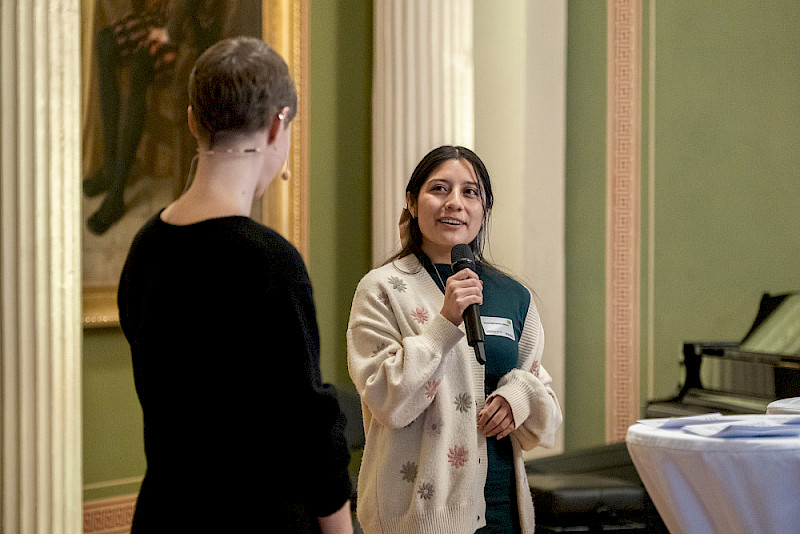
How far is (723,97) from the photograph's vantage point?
555 cm

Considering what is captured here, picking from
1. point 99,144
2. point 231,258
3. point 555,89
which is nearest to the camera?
point 231,258

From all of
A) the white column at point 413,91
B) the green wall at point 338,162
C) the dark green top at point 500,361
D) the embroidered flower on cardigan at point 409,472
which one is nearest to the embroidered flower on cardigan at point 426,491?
the embroidered flower on cardigan at point 409,472

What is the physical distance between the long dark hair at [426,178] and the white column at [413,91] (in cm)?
233

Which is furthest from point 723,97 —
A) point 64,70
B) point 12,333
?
point 12,333

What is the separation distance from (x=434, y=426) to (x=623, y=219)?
3.86 meters

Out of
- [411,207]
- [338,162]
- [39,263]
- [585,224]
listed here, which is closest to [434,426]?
[411,207]

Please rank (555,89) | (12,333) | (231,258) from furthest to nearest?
(555,89) → (12,333) → (231,258)

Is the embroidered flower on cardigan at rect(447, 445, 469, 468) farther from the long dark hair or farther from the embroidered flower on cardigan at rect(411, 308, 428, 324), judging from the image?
the long dark hair

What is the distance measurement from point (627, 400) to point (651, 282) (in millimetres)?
736

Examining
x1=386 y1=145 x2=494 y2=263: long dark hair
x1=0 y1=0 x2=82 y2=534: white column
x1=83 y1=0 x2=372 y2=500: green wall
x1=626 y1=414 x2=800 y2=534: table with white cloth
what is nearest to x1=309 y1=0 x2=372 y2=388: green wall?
x1=83 y1=0 x2=372 y2=500: green wall

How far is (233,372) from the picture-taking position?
133 cm

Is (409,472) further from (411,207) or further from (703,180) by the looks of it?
(703,180)

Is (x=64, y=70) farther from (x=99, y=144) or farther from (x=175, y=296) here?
(x=175, y=296)

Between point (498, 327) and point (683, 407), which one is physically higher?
point (498, 327)
